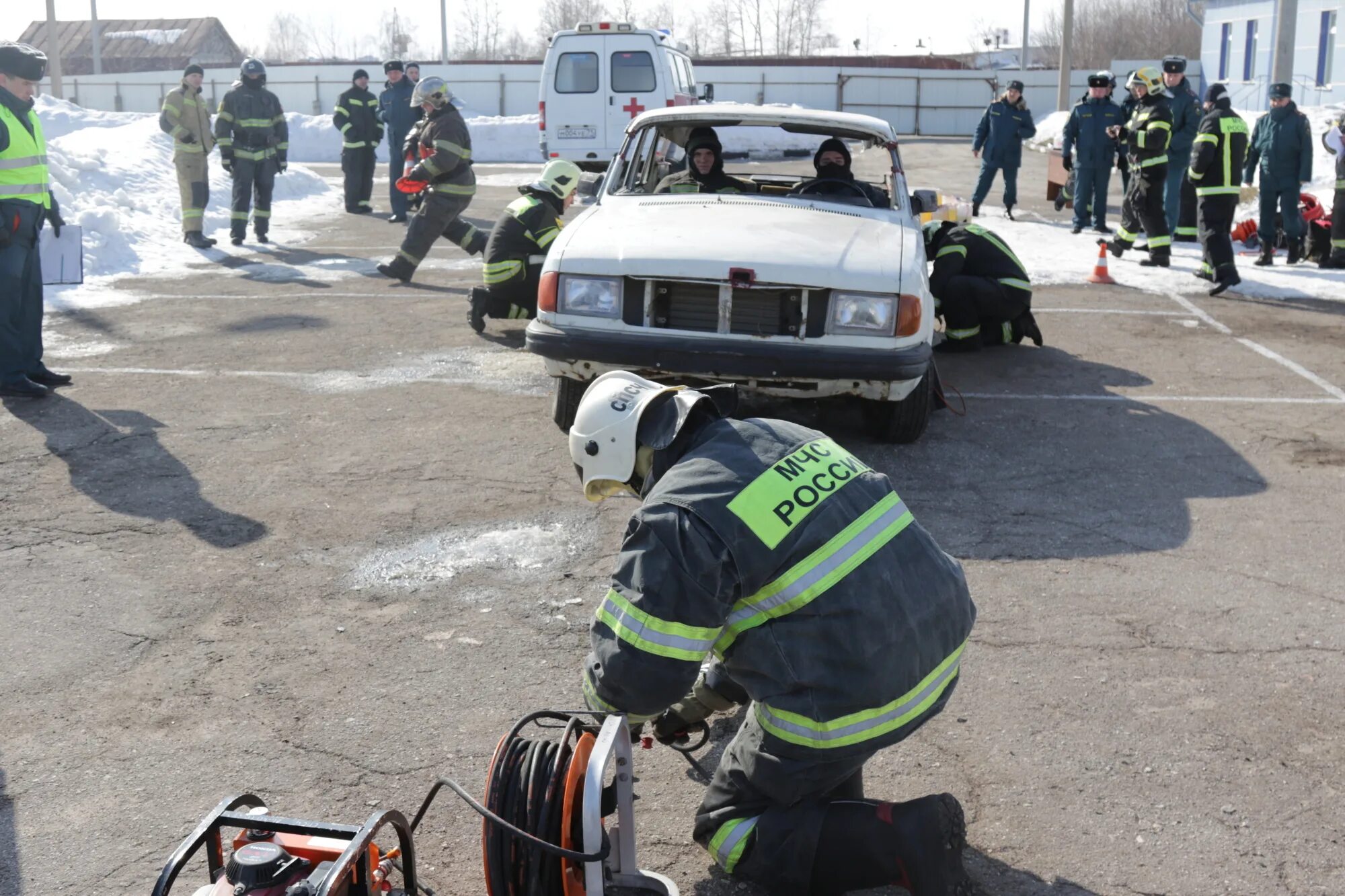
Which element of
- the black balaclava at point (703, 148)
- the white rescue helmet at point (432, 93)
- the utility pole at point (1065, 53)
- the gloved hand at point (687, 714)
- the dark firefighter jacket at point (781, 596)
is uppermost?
the utility pole at point (1065, 53)

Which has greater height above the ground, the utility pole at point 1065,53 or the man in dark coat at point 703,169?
the utility pole at point 1065,53

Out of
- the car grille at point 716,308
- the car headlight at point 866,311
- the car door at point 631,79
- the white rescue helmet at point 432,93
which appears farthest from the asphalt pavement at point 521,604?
the car door at point 631,79

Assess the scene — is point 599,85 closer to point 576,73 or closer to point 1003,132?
point 576,73

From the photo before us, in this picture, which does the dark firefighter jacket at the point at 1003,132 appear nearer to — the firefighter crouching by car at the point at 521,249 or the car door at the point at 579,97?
the car door at the point at 579,97

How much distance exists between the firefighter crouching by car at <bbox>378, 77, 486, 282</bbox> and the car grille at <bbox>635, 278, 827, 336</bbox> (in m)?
5.37

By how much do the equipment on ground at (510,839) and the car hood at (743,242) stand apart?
3509mm

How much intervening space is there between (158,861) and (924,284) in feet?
14.6

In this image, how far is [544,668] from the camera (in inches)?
166

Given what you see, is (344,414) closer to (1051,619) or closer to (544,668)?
(544,668)

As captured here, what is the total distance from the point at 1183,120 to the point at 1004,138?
10.6 feet

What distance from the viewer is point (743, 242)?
6254mm

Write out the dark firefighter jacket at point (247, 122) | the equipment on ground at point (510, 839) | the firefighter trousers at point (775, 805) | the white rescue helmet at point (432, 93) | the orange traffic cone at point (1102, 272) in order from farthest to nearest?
the dark firefighter jacket at point (247, 122), the orange traffic cone at point (1102, 272), the white rescue helmet at point (432, 93), the firefighter trousers at point (775, 805), the equipment on ground at point (510, 839)

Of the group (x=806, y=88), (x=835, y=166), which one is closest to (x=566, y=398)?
(x=835, y=166)

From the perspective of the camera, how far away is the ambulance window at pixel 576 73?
64.4 feet
